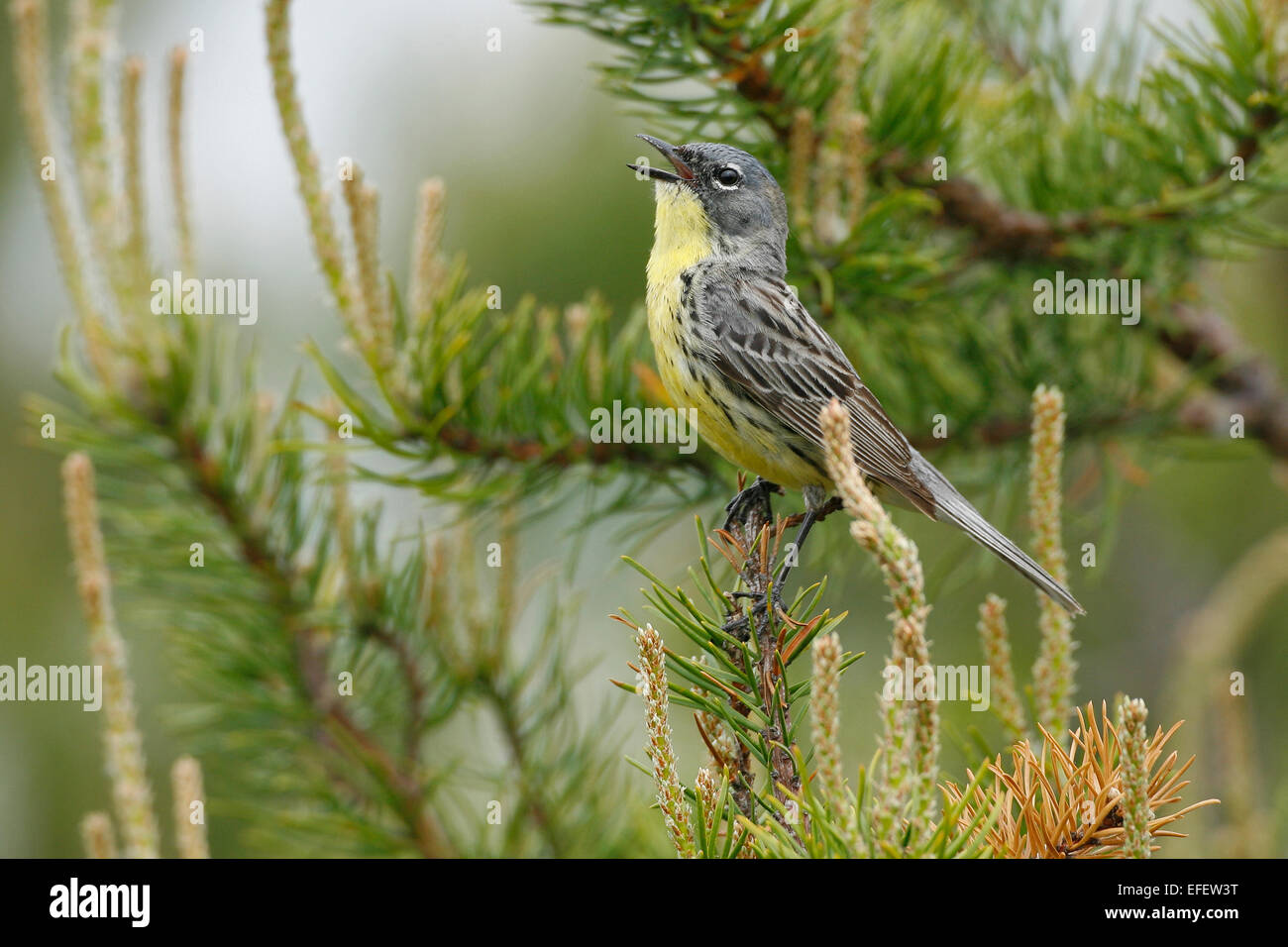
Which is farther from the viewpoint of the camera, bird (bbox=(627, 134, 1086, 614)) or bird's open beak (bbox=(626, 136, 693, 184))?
bird's open beak (bbox=(626, 136, 693, 184))

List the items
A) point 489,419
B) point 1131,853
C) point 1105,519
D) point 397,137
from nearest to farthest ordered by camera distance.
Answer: point 1131,853
point 489,419
point 1105,519
point 397,137

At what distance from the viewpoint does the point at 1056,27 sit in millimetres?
3428

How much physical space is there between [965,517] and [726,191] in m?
1.51

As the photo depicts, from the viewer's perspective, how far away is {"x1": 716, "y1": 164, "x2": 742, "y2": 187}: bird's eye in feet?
13.3

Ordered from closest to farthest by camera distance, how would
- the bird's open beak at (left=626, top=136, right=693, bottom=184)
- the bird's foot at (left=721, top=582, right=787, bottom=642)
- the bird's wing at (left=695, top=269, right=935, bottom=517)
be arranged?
the bird's foot at (left=721, top=582, right=787, bottom=642)
the bird's wing at (left=695, top=269, right=935, bottom=517)
the bird's open beak at (left=626, top=136, right=693, bottom=184)

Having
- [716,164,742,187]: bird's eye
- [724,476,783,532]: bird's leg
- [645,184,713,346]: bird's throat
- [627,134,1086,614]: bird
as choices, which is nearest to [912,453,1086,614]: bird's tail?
[627,134,1086,614]: bird

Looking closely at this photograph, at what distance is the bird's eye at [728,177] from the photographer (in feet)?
13.3

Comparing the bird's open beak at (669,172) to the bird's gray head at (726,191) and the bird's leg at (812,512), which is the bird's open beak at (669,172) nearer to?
the bird's gray head at (726,191)

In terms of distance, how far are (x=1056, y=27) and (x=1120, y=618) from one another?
2631 mm

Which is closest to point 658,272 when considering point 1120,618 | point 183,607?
point 183,607

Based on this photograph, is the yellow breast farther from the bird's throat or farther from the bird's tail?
the bird's tail

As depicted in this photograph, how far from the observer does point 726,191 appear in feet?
13.3
